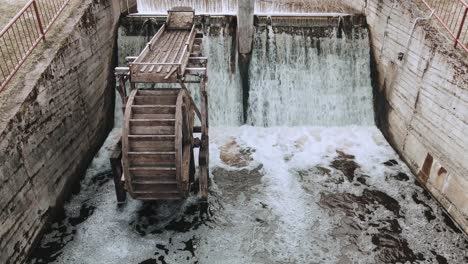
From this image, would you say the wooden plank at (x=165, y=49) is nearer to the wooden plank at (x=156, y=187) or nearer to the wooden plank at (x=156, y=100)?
the wooden plank at (x=156, y=100)

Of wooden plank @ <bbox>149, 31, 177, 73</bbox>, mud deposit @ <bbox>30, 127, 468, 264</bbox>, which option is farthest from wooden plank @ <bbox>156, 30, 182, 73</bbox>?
mud deposit @ <bbox>30, 127, 468, 264</bbox>

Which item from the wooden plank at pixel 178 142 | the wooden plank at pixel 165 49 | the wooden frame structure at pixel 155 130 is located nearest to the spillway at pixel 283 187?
the wooden frame structure at pixel 155 130

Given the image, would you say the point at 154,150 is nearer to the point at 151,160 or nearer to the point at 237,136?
the point at 151,160

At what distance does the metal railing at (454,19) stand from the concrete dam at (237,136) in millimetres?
74

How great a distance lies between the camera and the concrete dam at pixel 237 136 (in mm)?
7988

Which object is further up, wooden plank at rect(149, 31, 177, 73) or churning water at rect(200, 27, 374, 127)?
wooden plank at rect(149, 31, 177, 73)

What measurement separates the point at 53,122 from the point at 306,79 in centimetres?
796

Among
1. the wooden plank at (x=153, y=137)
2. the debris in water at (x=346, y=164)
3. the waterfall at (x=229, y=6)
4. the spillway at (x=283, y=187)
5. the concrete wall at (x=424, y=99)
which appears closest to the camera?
the wooden plank at (x=153, y=137)

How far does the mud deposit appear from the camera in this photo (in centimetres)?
813

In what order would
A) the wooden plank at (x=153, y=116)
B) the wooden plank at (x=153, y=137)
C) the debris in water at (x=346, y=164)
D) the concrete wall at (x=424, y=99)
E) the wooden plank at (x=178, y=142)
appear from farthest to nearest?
1. the debris in water at (x=346, y=164)
2. the concrete wall at (x=424, y=99)
3. the wooden plank at (x=153, y=116)
4. the wooden plank at (x=153, y=137)
5. the wooden plank at (x=178, y=142)

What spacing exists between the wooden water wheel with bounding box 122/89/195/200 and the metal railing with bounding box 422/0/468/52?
645 centimetres

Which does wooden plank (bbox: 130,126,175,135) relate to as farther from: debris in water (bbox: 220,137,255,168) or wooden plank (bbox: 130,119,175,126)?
debris in water (bbox: 220,137,255,168)

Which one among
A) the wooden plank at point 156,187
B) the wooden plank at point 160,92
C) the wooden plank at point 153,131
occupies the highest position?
the wooden plank at point 160,92

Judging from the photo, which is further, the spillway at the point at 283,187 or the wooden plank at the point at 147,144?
the spillway at the point at 283,187
